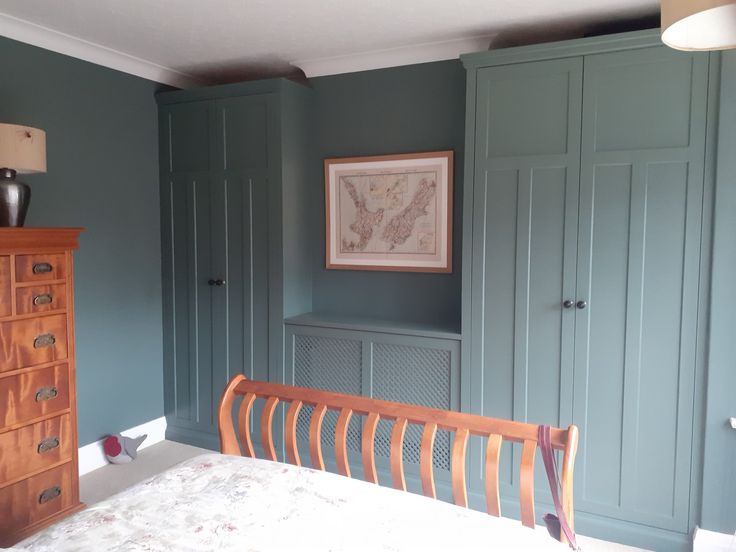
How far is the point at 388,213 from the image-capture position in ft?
10.6

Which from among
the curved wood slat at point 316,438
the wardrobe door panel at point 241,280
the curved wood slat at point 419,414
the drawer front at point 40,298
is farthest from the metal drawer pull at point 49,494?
the curved wood slat at point 316,438

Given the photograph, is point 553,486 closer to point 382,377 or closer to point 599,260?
point 599,260

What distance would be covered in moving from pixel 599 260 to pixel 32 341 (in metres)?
2.57

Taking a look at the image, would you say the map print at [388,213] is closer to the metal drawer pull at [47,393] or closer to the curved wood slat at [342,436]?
the curved wood slat at [342,436]

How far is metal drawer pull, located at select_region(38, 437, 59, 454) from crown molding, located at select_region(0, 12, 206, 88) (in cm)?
198

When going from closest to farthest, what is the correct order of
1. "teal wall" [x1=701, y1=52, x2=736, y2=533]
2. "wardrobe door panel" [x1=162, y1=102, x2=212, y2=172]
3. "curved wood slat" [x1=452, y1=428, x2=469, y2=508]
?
"curved wood slat" [x1=452, y1=428, x2=469, y2=508] < "teal wall" [x1=701, y1=52, x2=736, y2=533] < "wardrobe door panel" [x1=162, y1=102, x2=212, y2=172]

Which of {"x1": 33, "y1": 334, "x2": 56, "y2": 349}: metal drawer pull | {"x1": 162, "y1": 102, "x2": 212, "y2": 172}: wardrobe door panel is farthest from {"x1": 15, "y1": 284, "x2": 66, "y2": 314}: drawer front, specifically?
{"x1": 162, "y1": 102, "x2": 212, "y2": 172}: wardrobe door panel

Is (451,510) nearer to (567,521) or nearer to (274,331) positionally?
(567,521)

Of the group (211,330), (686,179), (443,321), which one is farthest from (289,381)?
(686,179)

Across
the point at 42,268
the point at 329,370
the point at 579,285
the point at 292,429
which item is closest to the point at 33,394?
the point at 42,268

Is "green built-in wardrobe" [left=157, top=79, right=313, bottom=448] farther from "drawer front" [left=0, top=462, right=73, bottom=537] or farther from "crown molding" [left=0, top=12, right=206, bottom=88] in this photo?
"drawer front" [left=0, top=462, right=73, bottom=537]

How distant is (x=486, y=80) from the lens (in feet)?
8.70

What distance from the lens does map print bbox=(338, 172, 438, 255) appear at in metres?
3.13

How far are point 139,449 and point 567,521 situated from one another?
9.56ft
